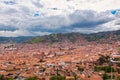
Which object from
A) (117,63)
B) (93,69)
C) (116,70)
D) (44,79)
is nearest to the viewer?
(44,79)

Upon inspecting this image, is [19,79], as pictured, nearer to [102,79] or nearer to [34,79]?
[34,79]

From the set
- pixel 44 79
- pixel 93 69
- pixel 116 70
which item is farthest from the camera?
pixel 93 69

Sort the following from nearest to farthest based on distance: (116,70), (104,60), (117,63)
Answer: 1. (116,70)
2. (117,63)
3. (104,60)

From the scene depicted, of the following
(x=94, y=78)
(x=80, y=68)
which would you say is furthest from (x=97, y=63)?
(x=94, y=78)

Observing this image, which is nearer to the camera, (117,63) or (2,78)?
(2,78)

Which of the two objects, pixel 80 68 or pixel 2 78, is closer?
pixel 2 78

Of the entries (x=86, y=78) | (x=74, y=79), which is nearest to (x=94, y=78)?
(x=86, y=78)

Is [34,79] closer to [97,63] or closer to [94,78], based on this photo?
Answer: [94,78]

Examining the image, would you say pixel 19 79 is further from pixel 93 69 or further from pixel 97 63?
pixel 97 63

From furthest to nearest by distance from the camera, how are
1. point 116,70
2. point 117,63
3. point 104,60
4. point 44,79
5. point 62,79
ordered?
point 104,60 < point 117,63 < point 116,70 < point 44,79 < point 62,79
